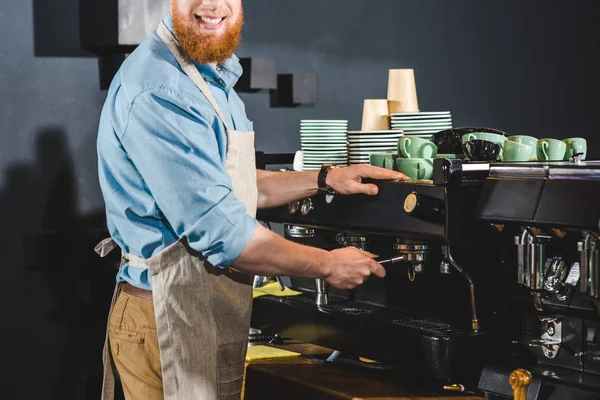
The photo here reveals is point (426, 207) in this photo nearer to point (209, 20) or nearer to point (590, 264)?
point (590, 264)

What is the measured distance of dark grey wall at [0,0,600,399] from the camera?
3133 mm

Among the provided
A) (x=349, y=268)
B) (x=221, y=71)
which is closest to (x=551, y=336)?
(x=349, y=268)

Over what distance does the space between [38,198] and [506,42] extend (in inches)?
88.3

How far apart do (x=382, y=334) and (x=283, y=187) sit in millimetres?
485

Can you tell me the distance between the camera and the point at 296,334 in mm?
2426

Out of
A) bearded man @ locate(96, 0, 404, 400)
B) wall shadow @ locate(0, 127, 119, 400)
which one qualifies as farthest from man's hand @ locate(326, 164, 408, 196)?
wall shadow @ locate(0, 127, 119, 400)

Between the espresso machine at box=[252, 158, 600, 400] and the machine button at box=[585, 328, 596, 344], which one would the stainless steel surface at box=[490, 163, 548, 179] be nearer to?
the espresso machine at box=[252, 158, 600, 400]

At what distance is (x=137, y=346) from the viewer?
2.02 metres

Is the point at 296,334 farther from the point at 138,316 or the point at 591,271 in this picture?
the point at 591,271

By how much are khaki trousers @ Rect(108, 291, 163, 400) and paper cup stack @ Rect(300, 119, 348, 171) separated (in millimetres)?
753

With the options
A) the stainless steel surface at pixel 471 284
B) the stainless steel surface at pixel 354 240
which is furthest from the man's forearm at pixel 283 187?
the stainless steel surface at pixel 471 284

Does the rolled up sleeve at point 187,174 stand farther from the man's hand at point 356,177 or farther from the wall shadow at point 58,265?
the wall shadow at point 58,265

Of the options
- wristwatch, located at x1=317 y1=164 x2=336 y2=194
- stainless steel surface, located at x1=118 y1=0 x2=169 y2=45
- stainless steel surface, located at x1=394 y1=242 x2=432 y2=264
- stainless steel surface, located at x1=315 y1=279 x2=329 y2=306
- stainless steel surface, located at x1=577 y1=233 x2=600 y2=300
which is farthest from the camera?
stainless steel surface, located at x1=118 y1=0 x2=169 y2=45

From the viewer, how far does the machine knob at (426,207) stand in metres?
1.91
